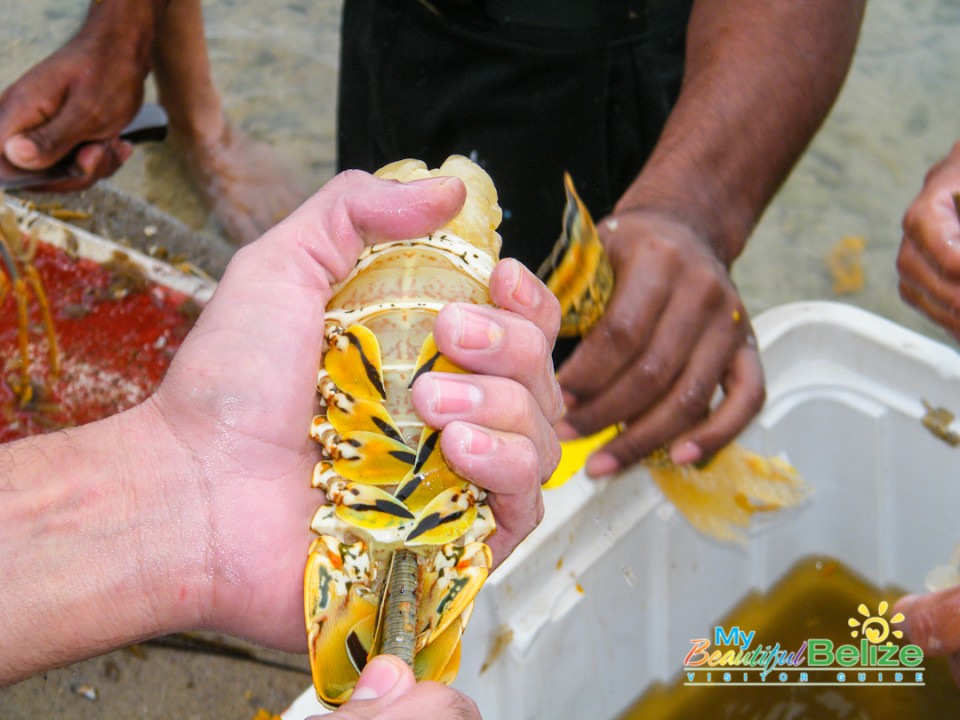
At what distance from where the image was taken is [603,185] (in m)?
2.84

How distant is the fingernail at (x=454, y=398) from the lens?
1394 millimetres

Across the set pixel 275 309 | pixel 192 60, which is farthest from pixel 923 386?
pixel 192 60

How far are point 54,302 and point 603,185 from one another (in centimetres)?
169

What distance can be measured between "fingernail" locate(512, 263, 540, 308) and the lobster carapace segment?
17 cm

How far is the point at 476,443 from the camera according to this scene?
1374 millimetres

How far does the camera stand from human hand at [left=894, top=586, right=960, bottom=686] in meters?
1.71

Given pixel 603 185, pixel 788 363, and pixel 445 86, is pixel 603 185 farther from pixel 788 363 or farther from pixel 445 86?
pixel 788 363

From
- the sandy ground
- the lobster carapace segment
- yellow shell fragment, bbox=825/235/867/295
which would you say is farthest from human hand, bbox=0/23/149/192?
yellow shell fragment, bbox=825/235/867/295

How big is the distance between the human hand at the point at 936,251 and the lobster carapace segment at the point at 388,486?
0.98 meters

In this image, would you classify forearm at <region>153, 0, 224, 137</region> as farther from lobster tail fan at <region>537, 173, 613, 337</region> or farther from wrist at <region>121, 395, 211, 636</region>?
wrist at <region>121, 395, 211, 636</region>

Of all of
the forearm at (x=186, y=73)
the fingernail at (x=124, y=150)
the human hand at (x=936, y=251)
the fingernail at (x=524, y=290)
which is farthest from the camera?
the forearm at (x=186, y=73)

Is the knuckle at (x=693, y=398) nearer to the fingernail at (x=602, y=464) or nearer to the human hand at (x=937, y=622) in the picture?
the fingernail at (x=602, y=464)

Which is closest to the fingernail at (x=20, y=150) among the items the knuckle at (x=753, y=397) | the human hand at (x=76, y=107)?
the human hand at (x=76, y=107)

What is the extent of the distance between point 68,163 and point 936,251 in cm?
250
